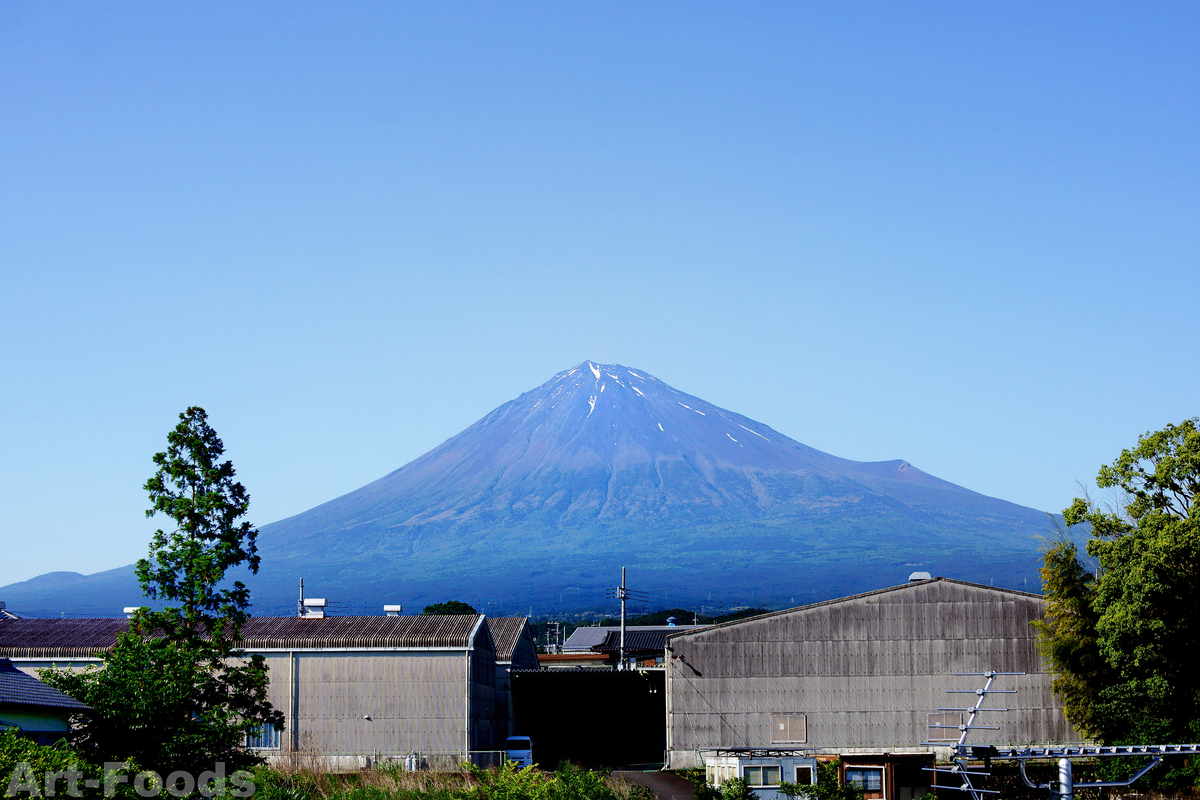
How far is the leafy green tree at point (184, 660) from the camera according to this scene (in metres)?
21.3

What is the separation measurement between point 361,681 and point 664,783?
420 inches

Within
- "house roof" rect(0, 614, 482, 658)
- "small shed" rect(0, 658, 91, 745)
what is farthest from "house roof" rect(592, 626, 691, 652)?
"small shed" rect(0, 658, 91, 745)

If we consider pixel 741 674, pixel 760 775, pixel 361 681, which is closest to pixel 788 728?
pixel 741 674

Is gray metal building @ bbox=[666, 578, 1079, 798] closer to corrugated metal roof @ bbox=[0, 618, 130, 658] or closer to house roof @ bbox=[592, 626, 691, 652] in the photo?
corrugated metal roof @ bbox=[0, 618, 130, 658]

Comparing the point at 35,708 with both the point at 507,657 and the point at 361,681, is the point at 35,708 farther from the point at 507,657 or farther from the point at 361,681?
the point at 507,657

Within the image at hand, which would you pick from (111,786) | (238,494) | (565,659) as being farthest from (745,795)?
(565,659)

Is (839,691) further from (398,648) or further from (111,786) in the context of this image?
(111,786)

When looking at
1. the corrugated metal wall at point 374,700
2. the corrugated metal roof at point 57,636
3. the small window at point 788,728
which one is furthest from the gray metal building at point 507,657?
the corrugated metal roof at point 57,636

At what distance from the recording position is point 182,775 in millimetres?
20891

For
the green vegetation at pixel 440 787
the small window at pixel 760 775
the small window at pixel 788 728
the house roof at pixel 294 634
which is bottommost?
the small window at pixel 788 728

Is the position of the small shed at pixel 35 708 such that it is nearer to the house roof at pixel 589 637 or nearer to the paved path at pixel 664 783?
the paved path at pixel 664 783

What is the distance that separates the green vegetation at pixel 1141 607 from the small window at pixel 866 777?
10131 mm

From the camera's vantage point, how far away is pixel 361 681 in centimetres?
3862

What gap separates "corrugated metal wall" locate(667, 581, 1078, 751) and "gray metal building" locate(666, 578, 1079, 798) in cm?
3
